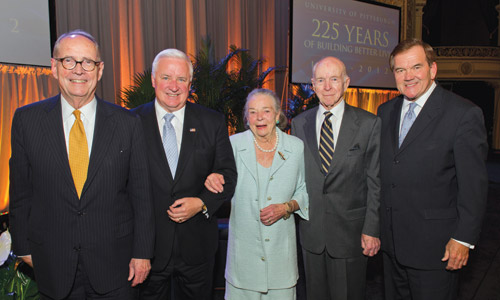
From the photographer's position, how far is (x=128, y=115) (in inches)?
68.6

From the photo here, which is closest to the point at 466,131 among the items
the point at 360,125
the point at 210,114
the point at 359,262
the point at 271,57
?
the point at 360,125

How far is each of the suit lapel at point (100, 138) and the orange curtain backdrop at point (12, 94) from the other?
4104mm

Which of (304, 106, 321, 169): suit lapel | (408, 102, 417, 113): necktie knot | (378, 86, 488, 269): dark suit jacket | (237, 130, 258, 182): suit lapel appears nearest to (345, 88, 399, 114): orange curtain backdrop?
(304, 106, 321, 169): suit lapel

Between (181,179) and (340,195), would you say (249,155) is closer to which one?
(181,179)

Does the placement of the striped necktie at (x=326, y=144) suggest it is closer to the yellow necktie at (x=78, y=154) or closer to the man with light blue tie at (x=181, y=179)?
the man with light blue tie at (x=181, y=179)

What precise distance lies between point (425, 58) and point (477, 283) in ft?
8.64

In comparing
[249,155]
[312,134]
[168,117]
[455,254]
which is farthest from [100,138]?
[455,254]

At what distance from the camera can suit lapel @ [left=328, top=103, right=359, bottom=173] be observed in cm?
220

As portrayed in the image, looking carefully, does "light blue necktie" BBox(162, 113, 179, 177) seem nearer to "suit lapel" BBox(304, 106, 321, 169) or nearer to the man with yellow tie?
the man with yellow tie

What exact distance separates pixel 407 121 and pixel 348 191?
533 millimetres

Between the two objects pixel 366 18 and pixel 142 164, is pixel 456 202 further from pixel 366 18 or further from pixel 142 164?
pixel 366 18

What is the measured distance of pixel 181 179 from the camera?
77.0 inches

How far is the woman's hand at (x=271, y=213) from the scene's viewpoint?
2.05 metres

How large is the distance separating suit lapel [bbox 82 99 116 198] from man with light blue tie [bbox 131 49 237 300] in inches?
12.0
